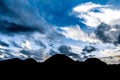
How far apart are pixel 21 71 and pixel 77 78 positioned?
38387mm

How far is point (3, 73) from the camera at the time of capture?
14475 cm

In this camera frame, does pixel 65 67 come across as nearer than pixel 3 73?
No

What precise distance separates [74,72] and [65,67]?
964cm

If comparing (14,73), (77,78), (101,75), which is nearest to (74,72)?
(77,78)

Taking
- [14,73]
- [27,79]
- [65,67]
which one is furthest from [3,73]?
[65,67]

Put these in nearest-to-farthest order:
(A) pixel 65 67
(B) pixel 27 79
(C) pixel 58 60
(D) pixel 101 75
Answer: (B) pixel 27 79, (D) pixel 101 75, (A) pixel 65 67, (C) pixel 58 60

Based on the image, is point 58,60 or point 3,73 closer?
point 3,73

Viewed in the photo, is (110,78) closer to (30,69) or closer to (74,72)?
(74,72)

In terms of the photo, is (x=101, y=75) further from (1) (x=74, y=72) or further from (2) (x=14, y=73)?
(2) (x=14, y=73)

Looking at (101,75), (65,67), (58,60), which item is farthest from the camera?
(58,60)

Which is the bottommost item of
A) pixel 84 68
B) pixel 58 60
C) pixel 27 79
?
pixel 27 79

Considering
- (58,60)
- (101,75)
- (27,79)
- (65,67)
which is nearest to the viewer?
(27,79)

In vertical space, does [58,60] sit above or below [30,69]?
above

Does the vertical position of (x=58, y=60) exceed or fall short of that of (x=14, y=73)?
it exceeds it
